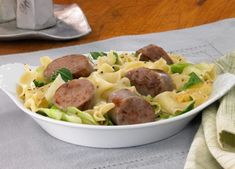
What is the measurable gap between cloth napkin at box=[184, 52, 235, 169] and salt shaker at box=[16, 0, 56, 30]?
0.61 metres

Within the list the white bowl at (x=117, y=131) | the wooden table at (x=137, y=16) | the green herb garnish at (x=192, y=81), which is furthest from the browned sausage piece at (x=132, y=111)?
the wooden table at (x=137, y=16)

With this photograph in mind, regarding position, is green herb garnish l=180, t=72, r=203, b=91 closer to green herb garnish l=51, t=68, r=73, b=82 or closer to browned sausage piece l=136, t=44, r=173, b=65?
browned sausage piece l=136, t=44, r=173, b=65

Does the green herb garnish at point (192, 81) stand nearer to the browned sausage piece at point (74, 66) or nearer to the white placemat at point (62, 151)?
the white placemat at point (62, 151)

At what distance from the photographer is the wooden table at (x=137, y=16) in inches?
57.8

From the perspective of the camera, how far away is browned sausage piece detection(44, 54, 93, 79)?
99cm

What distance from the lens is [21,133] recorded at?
990 mm

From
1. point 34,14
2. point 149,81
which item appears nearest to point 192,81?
point 149,81

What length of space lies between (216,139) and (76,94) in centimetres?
23

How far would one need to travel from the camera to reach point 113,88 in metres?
0.96

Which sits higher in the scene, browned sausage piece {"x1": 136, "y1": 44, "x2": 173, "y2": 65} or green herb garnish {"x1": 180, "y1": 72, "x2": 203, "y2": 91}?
green herb garnish {"x1": 180, "y1": 72, "x2": 203, "y2": 91}

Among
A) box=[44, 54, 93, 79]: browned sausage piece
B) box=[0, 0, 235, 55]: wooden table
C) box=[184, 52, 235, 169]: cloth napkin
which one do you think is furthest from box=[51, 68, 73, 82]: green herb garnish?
box=[0, 0, 235, 55]: wooden table

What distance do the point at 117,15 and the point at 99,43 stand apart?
241mm

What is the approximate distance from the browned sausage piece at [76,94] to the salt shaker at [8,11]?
612 mm

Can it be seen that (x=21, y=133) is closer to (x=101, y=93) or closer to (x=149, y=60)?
(x=101, y=93)
